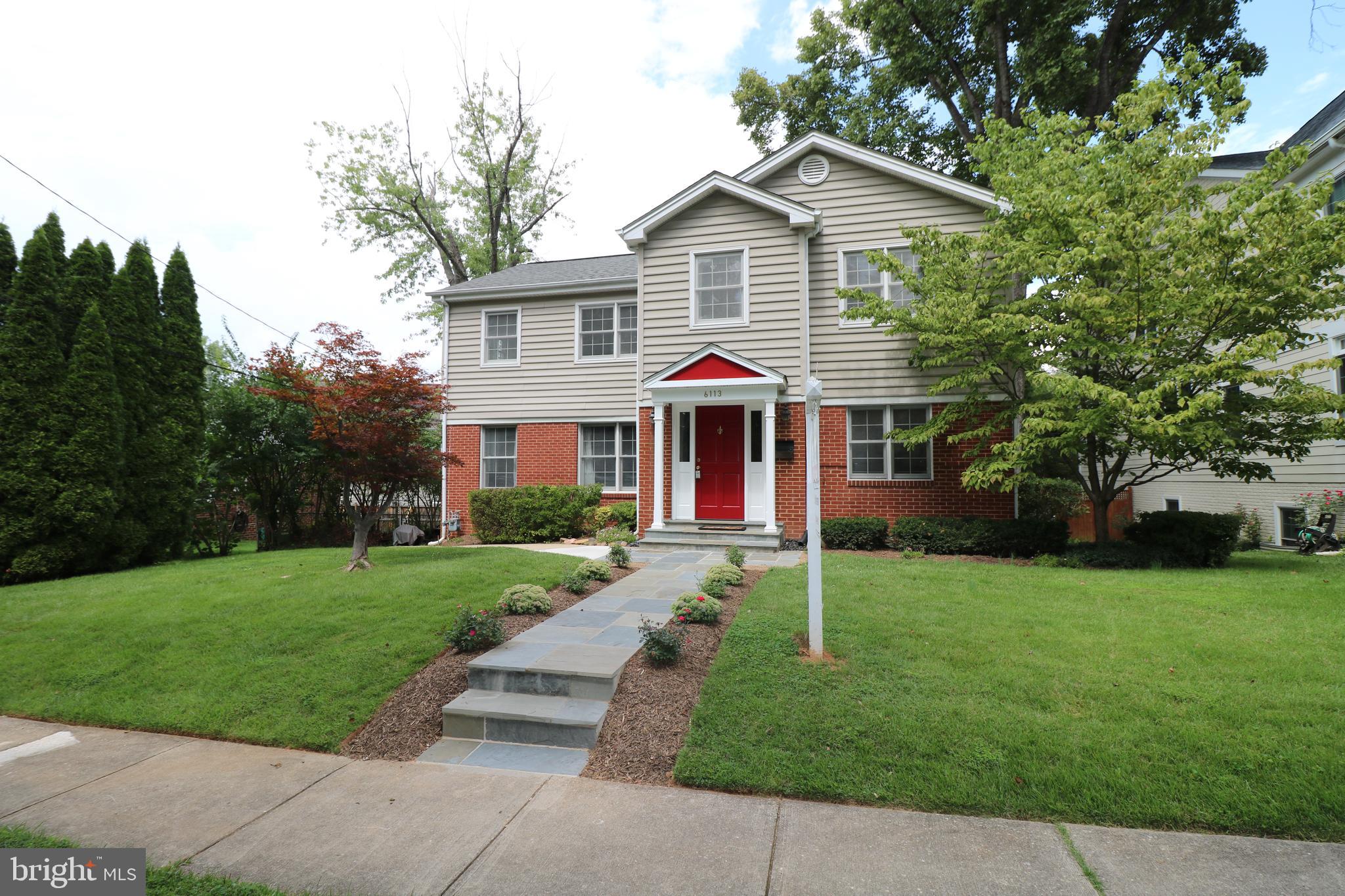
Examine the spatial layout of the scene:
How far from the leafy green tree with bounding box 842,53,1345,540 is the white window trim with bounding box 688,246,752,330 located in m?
2.32

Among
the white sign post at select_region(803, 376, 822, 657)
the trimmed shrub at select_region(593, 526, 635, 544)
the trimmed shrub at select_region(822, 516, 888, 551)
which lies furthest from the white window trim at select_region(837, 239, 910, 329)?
the white sign post at select_region(803, 376, 822, 657)

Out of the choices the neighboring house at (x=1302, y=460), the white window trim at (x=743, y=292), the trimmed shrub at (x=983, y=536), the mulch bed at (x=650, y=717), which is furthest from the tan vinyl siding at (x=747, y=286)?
the mulch bed at (x=650, y=717)

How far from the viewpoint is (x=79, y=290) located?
10625mm

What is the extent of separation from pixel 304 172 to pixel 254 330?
932cm

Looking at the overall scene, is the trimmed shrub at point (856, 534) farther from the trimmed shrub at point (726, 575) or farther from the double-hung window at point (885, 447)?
the trimmed shrub at point (726, 575)

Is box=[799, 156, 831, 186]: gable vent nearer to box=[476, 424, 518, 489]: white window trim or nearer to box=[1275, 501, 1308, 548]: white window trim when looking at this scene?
box=[476, 424, 518, 489]: white window trim

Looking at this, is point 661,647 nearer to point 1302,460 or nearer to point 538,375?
point 538,375

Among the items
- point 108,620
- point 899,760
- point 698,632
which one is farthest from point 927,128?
point 108,620

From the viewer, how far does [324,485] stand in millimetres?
16062

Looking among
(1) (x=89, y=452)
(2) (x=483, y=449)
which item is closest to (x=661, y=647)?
A: (2) (x=483, y=449)

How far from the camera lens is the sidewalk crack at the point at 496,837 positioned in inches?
109

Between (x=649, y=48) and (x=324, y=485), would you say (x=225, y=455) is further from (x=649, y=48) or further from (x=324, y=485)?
(x=649, y=48)

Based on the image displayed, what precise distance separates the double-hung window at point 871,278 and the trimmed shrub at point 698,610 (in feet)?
24.2

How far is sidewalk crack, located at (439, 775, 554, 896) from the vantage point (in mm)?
2760
